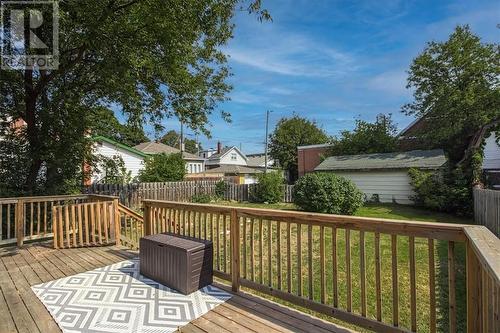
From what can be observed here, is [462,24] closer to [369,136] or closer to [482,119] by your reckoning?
[482,119]

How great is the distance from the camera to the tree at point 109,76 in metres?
5.68

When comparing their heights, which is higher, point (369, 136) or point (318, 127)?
point (318, 127)

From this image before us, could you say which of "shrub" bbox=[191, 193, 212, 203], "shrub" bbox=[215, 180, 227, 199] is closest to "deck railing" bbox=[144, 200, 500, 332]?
"shrub" bbox=[191, 193, 212, 203]

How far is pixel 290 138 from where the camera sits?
33031mm

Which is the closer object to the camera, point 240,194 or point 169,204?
point 169,204

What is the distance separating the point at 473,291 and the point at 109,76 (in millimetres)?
6743

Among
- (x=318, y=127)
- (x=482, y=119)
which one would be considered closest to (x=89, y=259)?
(x=482, y=119)

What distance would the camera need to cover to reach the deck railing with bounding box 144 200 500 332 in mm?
1944

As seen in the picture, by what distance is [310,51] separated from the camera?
1217 cm

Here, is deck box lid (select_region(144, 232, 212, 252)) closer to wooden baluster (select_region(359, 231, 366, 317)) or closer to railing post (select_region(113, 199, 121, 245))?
wooden baluster (select_region(359, 231, 366, 317))

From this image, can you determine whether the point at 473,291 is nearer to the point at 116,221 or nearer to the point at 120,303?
the point at 120,303

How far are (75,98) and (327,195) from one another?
327 inches

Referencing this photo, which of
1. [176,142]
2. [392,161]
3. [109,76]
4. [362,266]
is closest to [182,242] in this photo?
[362,266]

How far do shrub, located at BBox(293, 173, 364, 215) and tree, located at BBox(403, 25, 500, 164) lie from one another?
6.74m
